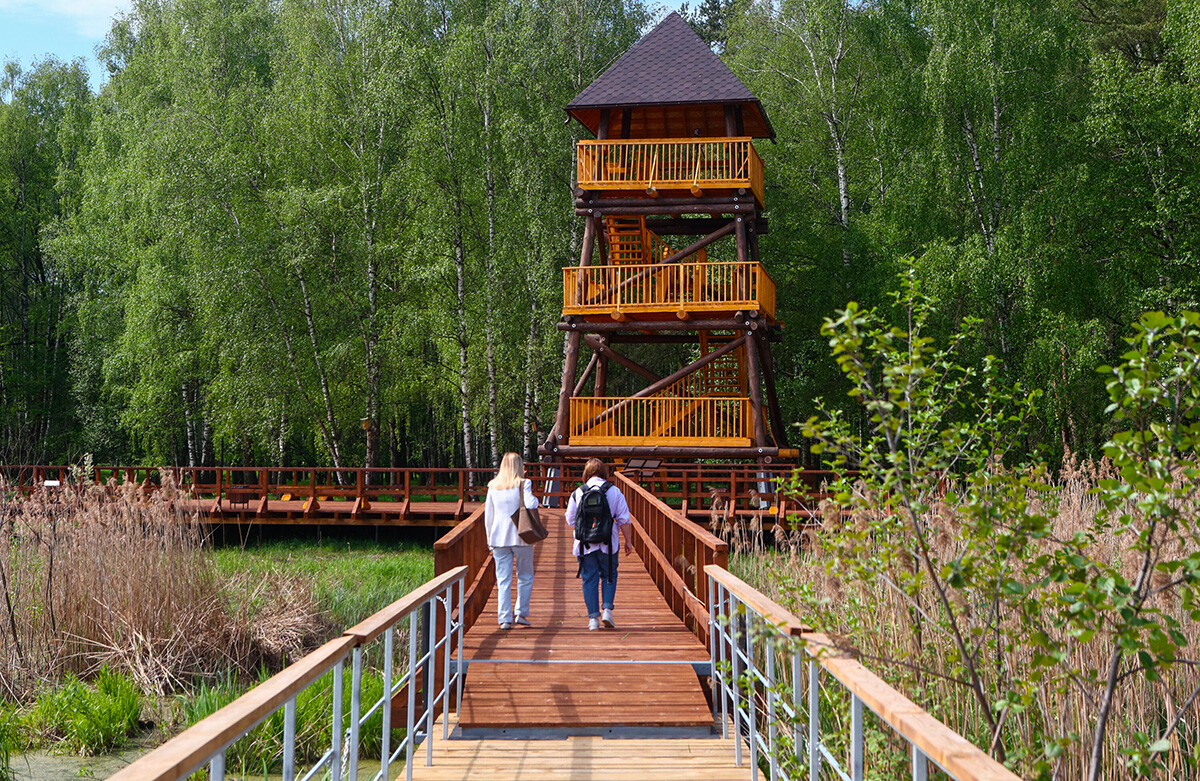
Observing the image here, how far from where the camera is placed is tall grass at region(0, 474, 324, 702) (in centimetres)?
983

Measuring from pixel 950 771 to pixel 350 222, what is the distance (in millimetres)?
27514

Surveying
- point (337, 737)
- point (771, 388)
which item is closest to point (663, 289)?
point (771, 388)

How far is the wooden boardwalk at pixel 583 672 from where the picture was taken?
6875 mm

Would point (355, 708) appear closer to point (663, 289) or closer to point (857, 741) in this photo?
point (857, 741)

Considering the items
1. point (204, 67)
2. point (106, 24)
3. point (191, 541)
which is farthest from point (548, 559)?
point (106, 24)

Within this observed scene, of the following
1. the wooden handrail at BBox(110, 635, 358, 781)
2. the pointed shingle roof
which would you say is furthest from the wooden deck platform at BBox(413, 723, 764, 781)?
the pointed shingle roof

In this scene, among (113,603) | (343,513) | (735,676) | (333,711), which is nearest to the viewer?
(333,711)

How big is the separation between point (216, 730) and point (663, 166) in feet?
62.0

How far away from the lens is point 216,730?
243 centimetres

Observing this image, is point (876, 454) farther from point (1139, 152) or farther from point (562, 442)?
point (1139, 152)

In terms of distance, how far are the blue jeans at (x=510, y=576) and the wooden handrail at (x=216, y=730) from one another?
5389mm

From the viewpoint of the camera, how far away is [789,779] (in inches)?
180

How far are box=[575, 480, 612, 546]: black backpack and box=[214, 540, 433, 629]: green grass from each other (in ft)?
17.8

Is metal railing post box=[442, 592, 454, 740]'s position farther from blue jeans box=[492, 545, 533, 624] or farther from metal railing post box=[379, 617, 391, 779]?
blue jeans box=[492, 545, 533, 624]
